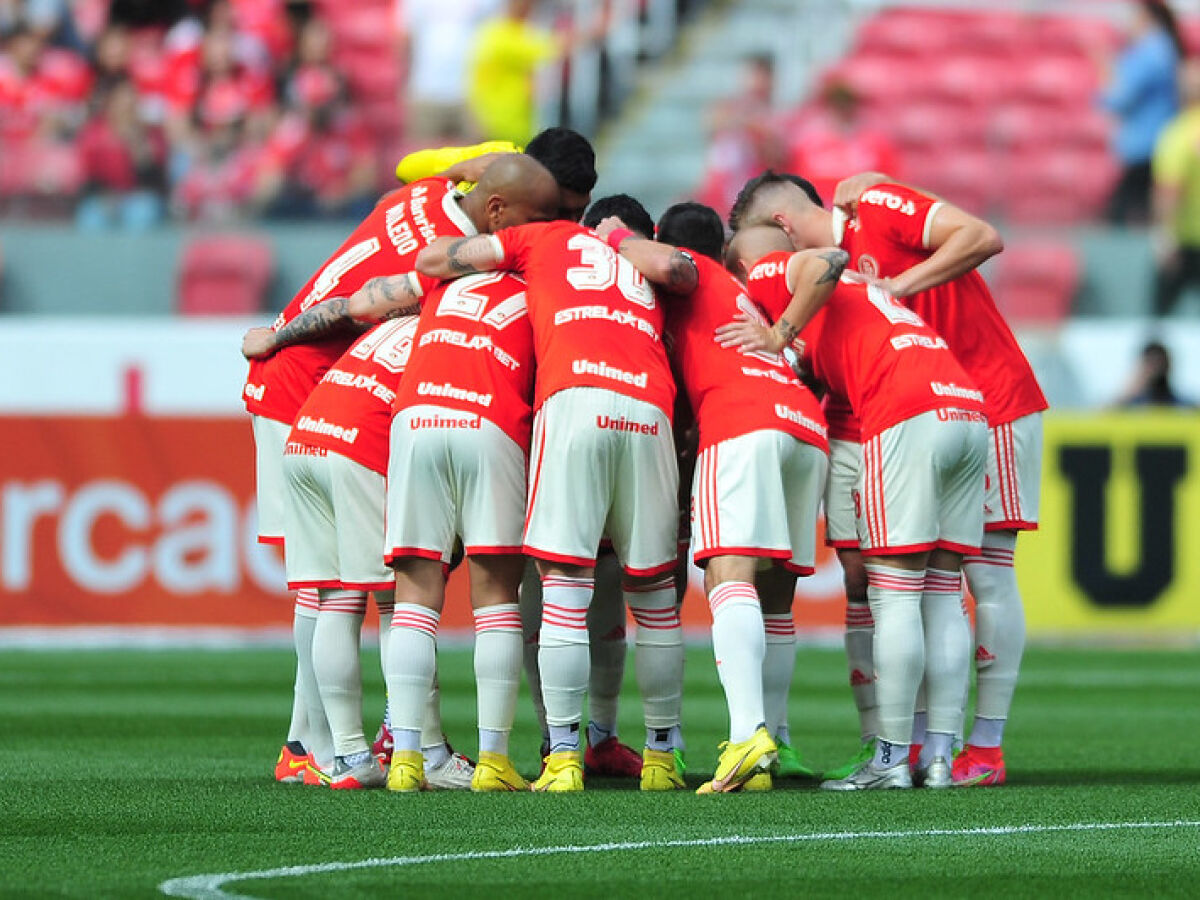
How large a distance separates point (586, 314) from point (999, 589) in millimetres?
1810

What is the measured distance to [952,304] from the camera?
25.8 feet

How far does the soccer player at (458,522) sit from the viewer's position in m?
6.96

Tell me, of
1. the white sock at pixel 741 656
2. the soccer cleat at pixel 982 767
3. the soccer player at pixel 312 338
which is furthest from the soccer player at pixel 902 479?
the soccer player at pixel 312 338

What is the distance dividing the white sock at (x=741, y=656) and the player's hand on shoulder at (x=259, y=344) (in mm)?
1971

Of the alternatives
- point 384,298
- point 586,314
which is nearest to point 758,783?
point 586,314

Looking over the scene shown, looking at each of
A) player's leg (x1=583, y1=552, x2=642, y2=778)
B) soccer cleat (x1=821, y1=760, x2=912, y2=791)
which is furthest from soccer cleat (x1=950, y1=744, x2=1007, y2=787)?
player's leg (x1=583, y1=552, x2=642, y2=778)

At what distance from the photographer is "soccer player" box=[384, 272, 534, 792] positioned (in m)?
6.96

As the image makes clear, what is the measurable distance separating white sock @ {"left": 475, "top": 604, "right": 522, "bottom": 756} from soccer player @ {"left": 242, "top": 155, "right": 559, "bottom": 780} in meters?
0.79

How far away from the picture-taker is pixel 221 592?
588 inches

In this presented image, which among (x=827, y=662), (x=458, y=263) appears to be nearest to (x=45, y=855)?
(x=458, y=263)

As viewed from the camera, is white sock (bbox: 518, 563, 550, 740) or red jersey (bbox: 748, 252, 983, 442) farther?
white sock (bbox: 518, 563, 550, 740)

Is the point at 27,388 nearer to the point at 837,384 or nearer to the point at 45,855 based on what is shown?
the point at 837,384

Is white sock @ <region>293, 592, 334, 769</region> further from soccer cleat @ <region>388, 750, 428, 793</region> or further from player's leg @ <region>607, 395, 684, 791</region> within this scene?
player's leg @ <region>607, 395, 684, 791</region>

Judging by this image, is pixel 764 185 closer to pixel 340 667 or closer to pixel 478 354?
pixel 478 354
